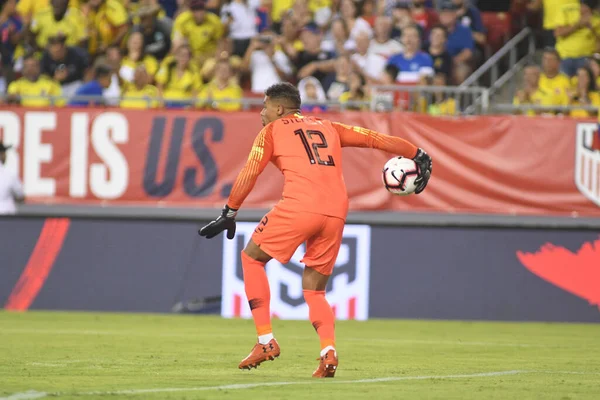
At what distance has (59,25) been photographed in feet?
62.4

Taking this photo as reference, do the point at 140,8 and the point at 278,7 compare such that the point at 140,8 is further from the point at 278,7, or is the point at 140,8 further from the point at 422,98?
the point at 422,98

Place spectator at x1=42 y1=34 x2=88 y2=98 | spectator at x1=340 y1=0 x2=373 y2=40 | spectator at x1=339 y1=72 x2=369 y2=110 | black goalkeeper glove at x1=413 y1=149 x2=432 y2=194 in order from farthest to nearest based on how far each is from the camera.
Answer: spectator at x1=340 y1=0 x2=373 y2=40
spectator at x1=42 y1=34 x2=88 y2=98
spectator at x1=339 y1=72 x2=369 y2=110
black goalkeeper glove at x1=413 y1=149 x2=432 y2=194

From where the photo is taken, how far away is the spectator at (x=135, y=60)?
18.1 meters

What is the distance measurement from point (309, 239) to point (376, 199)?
6.96m

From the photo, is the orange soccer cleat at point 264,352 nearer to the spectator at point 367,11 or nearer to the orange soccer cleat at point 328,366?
the orange soccer cleat at point 328,366

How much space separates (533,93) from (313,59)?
3.39 m

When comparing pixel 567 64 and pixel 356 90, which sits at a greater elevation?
pixel 567 64

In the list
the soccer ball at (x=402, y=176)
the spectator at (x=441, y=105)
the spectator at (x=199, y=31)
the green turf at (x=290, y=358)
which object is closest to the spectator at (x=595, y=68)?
the spectator at (x=441, y=105)

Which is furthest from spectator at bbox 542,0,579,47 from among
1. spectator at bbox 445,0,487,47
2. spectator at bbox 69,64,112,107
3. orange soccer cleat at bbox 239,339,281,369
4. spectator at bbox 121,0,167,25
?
orange soccer cleat at bbox 239,339,281,369

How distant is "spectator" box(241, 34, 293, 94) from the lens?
17734mm

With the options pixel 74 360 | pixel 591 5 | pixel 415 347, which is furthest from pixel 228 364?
pixel 591 5

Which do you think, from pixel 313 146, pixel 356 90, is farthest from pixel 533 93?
pixel 313 146

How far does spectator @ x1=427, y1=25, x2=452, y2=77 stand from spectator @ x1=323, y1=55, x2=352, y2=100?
1241 mm

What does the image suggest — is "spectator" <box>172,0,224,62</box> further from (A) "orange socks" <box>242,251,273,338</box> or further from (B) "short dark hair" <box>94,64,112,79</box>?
(A) "orange socks" <box>242,251,273,338</box>
